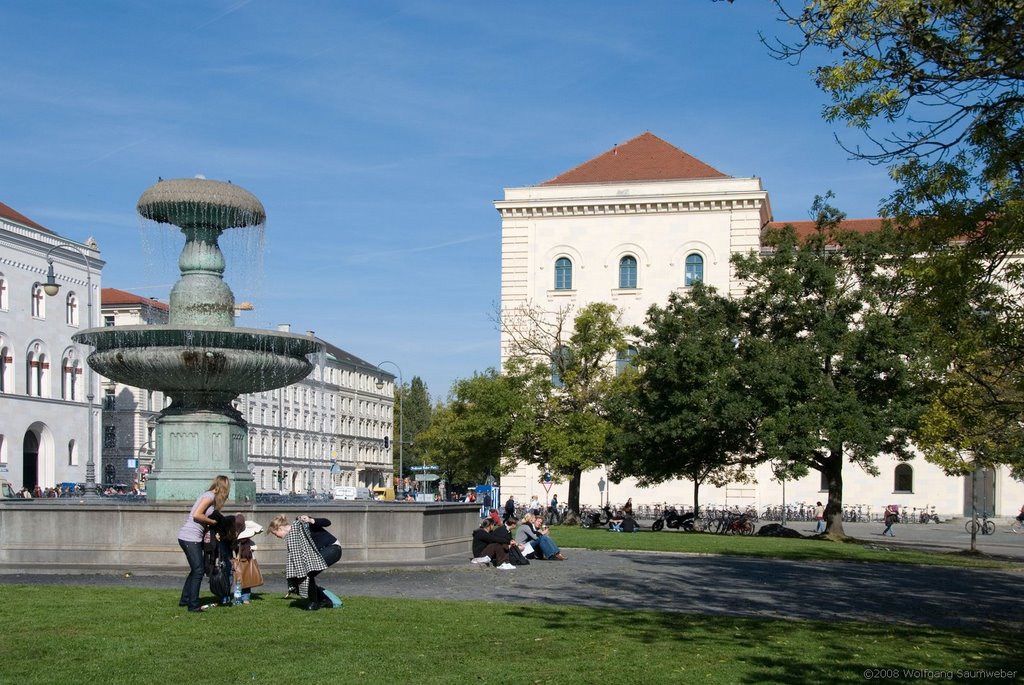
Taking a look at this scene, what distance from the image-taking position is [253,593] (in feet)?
48.8

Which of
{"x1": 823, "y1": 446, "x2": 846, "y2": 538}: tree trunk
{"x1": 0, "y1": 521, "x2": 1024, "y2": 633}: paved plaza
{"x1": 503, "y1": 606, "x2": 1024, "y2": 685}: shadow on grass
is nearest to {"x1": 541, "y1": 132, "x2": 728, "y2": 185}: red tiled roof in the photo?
{"x1": 823, "y1": 446, "x2": 846, "y2": 538}: tree trunk

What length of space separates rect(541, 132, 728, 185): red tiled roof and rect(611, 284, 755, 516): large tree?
20.0 meters

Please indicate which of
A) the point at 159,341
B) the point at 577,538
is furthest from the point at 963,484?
the point at 159,341

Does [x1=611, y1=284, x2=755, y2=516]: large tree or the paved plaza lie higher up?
[x1=611, y1=284, x2=755, y2=516]: large tree

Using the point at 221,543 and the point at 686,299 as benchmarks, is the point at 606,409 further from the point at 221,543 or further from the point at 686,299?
the point at 221,543

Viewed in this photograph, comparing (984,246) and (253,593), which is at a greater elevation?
(984,246)

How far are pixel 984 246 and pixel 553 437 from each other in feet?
103

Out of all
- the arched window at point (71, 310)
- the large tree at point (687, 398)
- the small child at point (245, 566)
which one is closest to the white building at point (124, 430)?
the arched window at point (71, 310)

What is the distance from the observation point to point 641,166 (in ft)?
206

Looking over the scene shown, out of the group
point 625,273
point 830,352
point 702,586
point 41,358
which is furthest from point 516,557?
point 41,358

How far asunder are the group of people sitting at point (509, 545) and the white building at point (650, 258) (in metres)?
35.9

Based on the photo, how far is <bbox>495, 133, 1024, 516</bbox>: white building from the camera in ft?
195

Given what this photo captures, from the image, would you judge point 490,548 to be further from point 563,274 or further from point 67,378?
point 67,378

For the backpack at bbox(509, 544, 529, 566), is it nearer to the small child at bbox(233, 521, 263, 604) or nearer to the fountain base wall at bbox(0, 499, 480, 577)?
the fountain base wall at bbox(0, 499, 480, 577)
